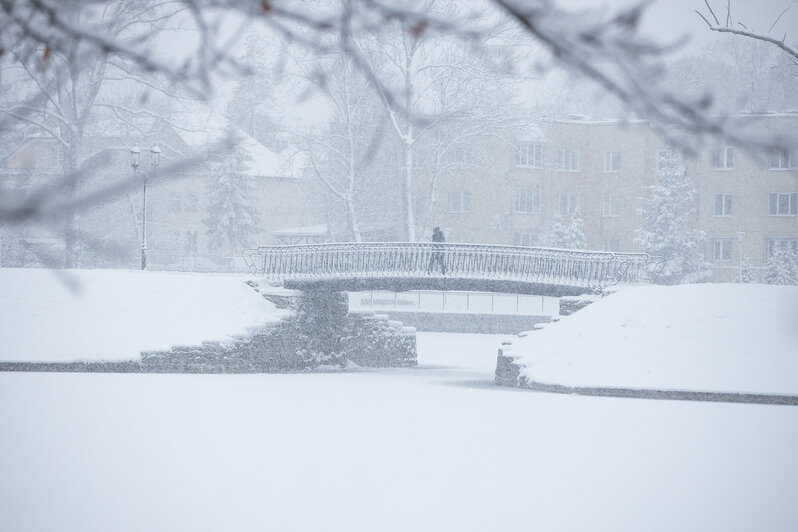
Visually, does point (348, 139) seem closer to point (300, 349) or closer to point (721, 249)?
point (300, 349)

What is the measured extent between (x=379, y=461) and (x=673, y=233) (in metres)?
39.5

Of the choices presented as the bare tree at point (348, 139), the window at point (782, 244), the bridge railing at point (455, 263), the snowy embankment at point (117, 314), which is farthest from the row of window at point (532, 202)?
the snowy embankment at point (117, 314)

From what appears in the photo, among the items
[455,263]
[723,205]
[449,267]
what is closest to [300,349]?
[449,267]

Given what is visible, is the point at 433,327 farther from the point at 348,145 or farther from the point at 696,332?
the point at 696,332

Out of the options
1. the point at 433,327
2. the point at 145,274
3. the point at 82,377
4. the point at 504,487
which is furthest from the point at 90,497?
the point at 433,327

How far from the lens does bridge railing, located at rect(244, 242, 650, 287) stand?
1208 inches

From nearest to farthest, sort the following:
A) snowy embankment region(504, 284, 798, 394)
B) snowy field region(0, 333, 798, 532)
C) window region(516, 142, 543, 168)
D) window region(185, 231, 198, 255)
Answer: snowy field region(0, 333, 798, 532)
snowy embankment region(504, 284, 798, 394)
window region(516, 142, 543, 168)
window region(185, 231, 198, 255)

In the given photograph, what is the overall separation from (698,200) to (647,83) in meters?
57.4

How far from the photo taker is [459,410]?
2147 cm

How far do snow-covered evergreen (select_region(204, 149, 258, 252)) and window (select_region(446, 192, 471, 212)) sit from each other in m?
10.8

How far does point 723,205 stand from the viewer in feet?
A: 188

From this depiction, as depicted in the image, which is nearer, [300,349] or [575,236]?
[300,349]

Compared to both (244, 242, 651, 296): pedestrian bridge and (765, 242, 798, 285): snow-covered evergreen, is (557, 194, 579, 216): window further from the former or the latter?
(244, 242, 651, 296): pedestrian bridge

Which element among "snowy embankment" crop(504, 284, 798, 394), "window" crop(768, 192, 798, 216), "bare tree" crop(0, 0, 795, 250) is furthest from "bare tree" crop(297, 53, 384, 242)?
"bare tree" crop(0, 0, 795, 250)
